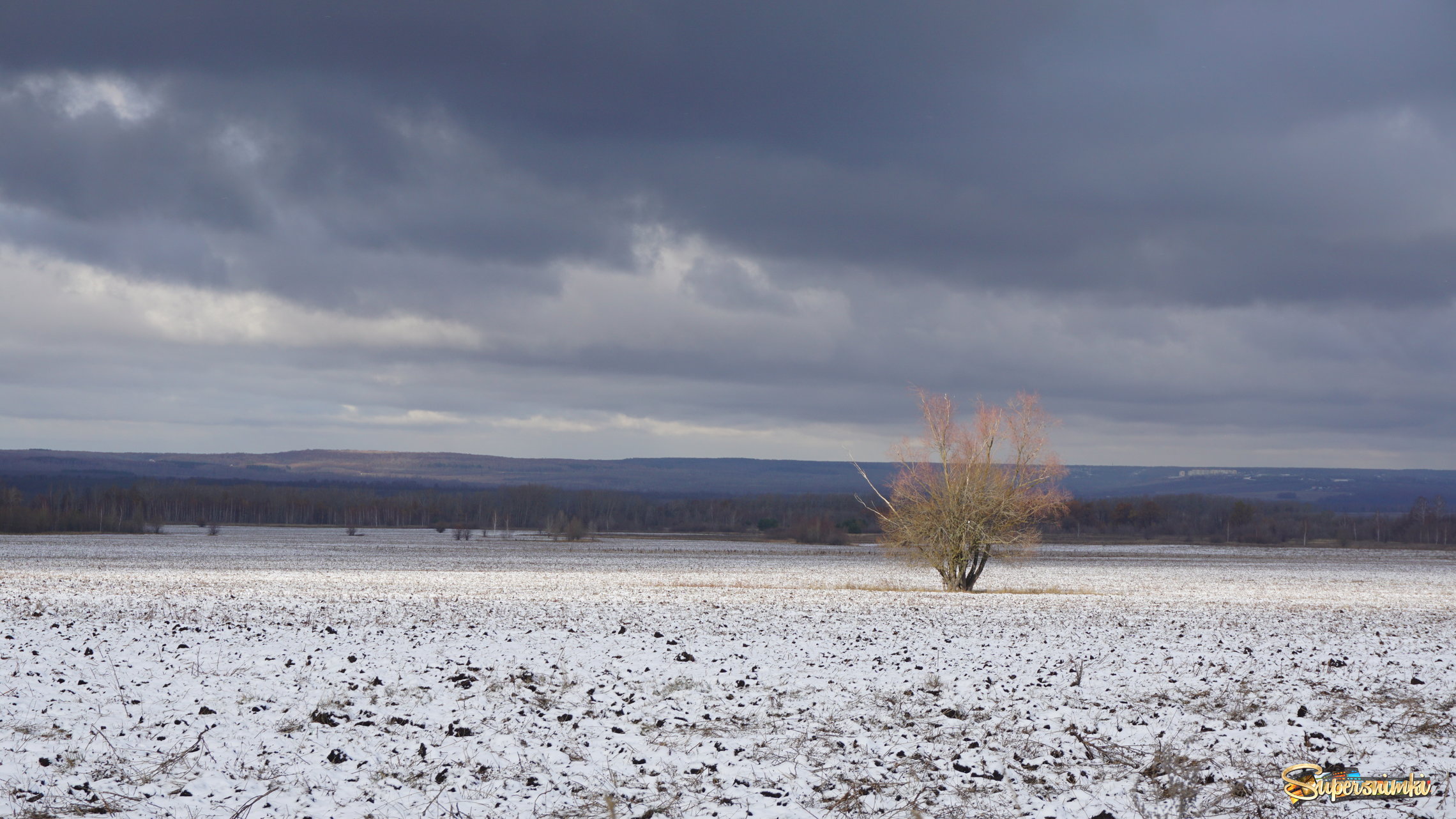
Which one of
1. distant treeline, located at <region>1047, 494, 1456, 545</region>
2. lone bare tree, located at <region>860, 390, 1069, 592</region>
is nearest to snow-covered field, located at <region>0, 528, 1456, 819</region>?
lone bare tree, located at <region>860, 390, 1069, 592</region>

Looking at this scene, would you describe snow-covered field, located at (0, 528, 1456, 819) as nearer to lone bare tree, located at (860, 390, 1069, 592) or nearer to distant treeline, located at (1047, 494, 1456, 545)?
lone bare tree, located at (860, 390, 1069, 592)

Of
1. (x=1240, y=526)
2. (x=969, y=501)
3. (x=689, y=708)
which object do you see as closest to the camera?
(x=689, y=708)

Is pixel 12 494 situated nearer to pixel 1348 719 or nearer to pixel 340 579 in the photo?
pixel 340 579

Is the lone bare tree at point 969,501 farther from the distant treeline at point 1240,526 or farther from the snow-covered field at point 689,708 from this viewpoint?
the distant treeline at point 1240,526

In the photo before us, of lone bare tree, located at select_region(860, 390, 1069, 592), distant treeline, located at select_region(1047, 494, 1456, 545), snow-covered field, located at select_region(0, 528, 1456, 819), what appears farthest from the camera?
distant treeline, located at select_region(1047, 494, 1456, 545)

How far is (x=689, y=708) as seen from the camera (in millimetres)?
13453

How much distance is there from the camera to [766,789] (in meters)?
10.3

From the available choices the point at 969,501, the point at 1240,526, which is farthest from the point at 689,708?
the point at 1240,526

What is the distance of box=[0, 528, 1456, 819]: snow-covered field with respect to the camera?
10133mm

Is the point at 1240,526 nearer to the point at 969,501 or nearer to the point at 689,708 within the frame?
the point at 969,501

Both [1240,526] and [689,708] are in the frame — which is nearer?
[689,708]

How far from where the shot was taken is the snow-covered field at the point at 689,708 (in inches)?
399

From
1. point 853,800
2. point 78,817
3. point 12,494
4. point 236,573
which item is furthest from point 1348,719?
point 12,494

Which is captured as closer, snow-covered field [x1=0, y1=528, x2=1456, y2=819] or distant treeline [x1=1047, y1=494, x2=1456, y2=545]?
snow-covered field [x1=0, y1=528, x2=1456, y2=819]
